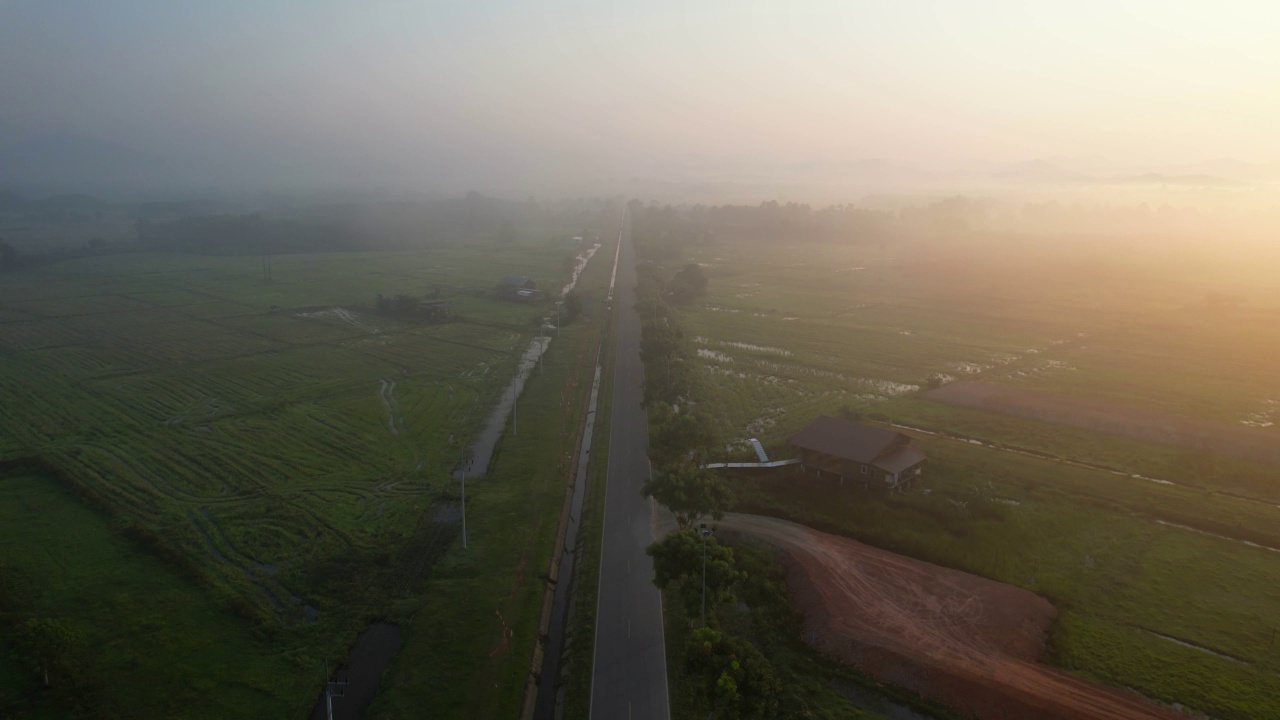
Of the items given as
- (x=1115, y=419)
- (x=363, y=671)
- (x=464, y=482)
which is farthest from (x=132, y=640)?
(x=1115, y=419)

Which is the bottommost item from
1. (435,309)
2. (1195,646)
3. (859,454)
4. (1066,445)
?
(1195,646)

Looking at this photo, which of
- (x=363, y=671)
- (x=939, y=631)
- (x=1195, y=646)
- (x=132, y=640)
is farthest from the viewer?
(x=939, y=631)

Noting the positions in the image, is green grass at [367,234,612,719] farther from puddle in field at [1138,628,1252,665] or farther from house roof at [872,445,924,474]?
puddle in field at [1138,628,1252,665]

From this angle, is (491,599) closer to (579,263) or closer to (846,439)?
(846,439)

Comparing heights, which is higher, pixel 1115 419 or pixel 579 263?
pixel 579 263

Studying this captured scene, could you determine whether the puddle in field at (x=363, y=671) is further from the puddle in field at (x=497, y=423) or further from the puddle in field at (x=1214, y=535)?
the puddle in field at (x=1214, y=535)

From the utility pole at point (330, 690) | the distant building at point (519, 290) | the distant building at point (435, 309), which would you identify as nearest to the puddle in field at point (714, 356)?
the distant building at point (435, 309)
